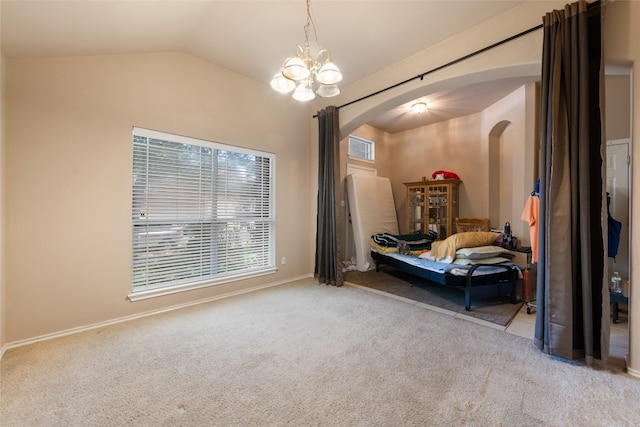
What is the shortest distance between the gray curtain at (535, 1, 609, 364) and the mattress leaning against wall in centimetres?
315

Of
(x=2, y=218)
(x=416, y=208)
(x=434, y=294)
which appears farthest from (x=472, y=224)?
(x=2, y=218)

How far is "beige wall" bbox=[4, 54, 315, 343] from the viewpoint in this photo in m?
2.23

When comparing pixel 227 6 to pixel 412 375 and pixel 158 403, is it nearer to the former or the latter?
pixel 158 403

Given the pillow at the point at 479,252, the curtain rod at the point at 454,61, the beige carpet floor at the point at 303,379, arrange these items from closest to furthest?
the beige carpet floor at the point at 303,379, the curtain rod at the point at 454,61, the pillow at the point at 479,252

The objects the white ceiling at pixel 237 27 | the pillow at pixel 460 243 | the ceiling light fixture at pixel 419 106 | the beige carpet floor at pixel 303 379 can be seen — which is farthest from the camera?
the ceiling light fixture at pixel 419 106

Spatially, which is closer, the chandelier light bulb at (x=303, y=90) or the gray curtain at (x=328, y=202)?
the chandelier light bulb at (x=303, y=90)

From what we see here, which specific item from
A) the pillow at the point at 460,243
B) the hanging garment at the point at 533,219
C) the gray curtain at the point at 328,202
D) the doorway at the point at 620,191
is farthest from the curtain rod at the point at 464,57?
the doorway at the point at 620,191

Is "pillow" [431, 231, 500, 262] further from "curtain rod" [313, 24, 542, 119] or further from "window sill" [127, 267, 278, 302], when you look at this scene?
"window sill" [127, 267, 278, 302]

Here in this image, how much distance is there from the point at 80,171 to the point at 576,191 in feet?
14.1

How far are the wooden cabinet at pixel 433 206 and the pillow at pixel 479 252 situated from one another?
6.17ft

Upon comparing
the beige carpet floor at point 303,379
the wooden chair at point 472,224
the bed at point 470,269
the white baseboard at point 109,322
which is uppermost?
the wooden chair at point 472,224

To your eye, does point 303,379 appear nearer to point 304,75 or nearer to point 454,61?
point 304,75

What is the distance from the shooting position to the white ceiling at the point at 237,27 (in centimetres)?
198

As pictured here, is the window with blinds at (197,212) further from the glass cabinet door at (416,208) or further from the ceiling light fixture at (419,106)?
the glass cabinet door at (416,208)
